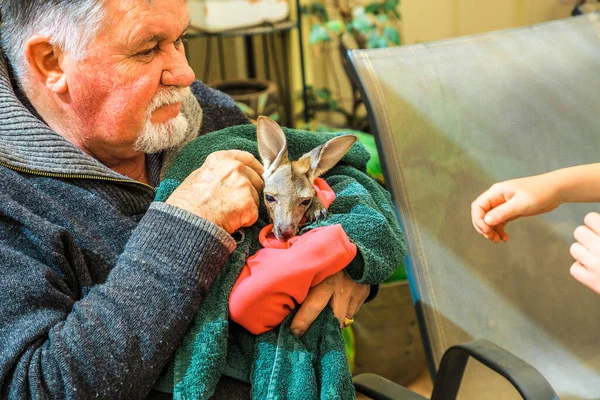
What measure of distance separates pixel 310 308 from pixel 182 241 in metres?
0.22

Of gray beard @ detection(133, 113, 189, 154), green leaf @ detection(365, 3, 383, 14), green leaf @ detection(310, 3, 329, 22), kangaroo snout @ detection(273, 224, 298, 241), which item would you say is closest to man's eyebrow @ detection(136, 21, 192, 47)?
gray beard @ detection(133, 113, 189, 154)

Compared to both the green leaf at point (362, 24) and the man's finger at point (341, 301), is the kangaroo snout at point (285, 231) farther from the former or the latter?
the green leaf at point (362, 24)

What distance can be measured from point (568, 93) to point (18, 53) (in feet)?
4.12

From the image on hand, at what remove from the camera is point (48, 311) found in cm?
101

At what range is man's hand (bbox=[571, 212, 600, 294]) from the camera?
1142 mm

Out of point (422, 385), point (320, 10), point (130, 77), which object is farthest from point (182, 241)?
point (320, 10)

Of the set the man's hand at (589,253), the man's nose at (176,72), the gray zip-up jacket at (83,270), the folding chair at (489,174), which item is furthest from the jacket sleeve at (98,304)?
the folding chair at (489,174)

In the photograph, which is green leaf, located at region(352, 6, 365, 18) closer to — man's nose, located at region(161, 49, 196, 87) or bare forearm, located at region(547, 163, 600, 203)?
bare forearm, located at region(547, 163, 600, 203)

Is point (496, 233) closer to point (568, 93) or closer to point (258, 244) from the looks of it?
point (258, 244)

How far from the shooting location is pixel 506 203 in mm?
1261

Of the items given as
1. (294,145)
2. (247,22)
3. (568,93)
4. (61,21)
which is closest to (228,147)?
(294,145)

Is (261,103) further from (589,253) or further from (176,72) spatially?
(589,253)

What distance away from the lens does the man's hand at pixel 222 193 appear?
1.10 metres

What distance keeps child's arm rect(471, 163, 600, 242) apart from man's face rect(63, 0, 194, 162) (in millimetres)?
578
